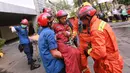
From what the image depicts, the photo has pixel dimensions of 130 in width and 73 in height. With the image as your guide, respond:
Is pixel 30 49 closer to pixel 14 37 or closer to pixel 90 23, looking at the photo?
pixel 90 23

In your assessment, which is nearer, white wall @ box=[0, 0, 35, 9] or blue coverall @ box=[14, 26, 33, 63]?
blue coverall @ box=[14, 26, 33, 63]

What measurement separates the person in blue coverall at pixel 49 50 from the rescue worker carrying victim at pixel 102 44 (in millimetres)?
554

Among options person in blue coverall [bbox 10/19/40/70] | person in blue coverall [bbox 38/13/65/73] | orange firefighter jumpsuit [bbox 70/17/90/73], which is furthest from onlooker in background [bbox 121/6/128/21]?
person in blue coverall [bbox 38/13/65/73]

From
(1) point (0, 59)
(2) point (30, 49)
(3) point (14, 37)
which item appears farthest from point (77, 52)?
(3) point (14, 37)

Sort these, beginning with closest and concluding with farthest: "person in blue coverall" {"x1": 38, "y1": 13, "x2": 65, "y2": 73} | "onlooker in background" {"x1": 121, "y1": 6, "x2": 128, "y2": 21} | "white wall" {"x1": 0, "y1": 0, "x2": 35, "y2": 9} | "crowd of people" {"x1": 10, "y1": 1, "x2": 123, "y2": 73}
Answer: "crowd of people" {"x1": 10, "y1": 1, "x2": 123, "y2": 73} < "person in blue coverall" {"x1": 38, "y1": 13, "x2": 65, "y2": 73} < "white wall" {"x1": 0, "y1": 0, "x2": 35, "y2": 9} < "onlooker in background" {"x1": 121, "y1": 6, "x2": 128, "y2": 21}

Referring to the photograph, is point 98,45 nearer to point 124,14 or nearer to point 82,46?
point 82,46

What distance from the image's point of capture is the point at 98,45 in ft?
10.8

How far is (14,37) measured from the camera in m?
22.3

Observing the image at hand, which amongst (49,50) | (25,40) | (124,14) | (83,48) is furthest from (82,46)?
(124,14)

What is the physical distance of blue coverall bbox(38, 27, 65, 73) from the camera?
3840mm

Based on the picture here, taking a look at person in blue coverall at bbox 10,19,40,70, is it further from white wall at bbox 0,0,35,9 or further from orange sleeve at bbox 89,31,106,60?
white wall at bbox 0,0,35,9

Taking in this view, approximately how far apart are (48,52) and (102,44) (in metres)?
0.96

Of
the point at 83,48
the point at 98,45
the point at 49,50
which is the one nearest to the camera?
the point at 98,45

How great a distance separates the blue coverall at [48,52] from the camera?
12.6ft
